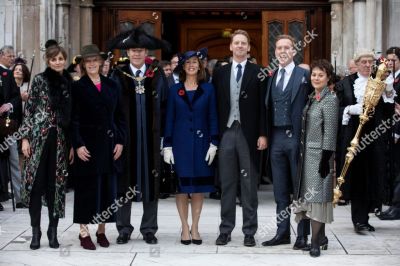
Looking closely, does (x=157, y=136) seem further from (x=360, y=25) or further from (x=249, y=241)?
(x=360, y=25)

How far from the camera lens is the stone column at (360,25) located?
14070mm

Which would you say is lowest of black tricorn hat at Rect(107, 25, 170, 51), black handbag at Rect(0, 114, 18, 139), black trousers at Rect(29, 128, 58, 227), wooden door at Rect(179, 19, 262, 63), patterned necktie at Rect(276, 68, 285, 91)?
black trousers at Rect(29, 128, 58, 227)

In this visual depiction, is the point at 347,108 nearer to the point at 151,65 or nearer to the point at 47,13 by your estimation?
the point at 151,65

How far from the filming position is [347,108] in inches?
382

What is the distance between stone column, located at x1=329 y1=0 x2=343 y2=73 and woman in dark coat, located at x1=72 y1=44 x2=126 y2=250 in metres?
6.73

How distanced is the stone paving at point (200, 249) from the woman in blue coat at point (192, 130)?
0.48 m

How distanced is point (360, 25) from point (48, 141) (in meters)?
6.95

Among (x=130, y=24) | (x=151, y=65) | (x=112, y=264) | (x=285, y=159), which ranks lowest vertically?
(x=112, y=264)

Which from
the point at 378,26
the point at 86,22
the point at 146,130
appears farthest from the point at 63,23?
the point at 146,130

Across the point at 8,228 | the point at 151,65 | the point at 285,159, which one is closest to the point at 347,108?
the point at 285,159

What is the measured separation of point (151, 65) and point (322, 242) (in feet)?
8.09

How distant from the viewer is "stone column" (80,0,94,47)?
15.0m

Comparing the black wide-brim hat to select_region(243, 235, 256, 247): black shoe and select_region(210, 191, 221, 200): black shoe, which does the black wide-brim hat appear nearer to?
select_region(243, 235, 256, 247): black shoe

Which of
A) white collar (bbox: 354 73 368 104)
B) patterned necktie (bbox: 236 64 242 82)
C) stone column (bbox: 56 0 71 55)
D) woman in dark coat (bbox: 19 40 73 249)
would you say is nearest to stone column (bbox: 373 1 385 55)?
white collar (bbox: 354 73 368 104)
